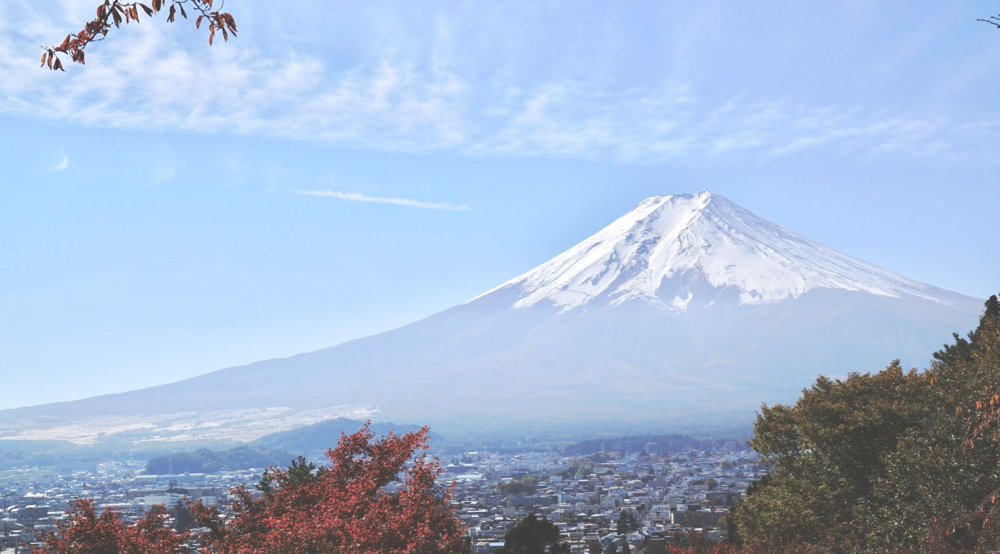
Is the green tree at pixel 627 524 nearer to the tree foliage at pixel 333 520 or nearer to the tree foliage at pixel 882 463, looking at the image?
the tree foliage at pixel 882 463

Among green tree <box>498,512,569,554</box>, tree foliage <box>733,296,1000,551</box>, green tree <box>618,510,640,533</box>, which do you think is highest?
tree foliage <box>733,296,1000,551</box>

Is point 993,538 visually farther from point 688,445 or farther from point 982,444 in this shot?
point 688,445

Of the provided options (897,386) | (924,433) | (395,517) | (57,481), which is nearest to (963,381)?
(924,433)

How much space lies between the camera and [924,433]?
63.0ft

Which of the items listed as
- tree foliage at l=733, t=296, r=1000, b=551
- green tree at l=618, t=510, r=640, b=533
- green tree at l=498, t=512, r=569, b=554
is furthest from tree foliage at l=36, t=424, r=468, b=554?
green tree at l=618, t=510, r=640, b=533

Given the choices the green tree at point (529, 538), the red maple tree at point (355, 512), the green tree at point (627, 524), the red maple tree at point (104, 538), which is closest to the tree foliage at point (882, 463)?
the green tree at point (529, 538)

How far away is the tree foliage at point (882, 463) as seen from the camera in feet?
51.9

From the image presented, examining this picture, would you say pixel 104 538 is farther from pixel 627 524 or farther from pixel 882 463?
pixel 627 524

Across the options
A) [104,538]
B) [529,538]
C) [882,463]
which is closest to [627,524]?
[529,538]

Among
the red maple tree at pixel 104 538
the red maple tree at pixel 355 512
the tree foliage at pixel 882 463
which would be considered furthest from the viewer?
the tree foliage at pixel 882 463

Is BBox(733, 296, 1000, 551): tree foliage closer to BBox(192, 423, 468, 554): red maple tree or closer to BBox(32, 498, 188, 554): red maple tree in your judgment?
BBox(192, 423, 468, 554): red maple tree

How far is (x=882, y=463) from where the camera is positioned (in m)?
20.8

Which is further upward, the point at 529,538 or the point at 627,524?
the point at 529,538

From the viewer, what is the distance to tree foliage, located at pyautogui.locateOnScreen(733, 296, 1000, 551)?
15.8 metres
